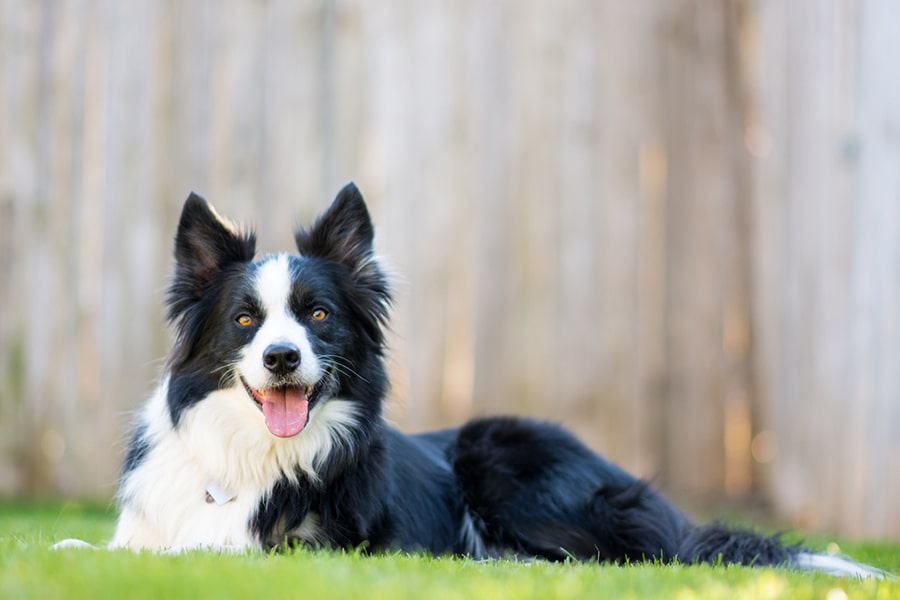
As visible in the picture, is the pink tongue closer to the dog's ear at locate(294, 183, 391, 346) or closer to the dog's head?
the dog's head

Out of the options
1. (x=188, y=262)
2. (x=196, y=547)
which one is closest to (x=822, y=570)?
(x=196, y=547)

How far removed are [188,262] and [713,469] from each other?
554cm

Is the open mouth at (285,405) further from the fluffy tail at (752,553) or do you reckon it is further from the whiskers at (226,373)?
the fluffy tail at (752,553)

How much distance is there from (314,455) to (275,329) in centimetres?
57

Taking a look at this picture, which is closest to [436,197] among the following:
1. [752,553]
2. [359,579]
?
[752,553]

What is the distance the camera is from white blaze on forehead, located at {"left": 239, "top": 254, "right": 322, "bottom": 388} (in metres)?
4.52

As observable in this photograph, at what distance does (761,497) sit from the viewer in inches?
356

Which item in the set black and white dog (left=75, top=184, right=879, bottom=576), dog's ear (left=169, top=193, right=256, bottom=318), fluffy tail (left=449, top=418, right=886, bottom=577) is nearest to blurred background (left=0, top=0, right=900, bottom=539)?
fluffy tail (left=449, top=418, right=886, bottom=577)

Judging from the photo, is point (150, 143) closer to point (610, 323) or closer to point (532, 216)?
point (532, 216)

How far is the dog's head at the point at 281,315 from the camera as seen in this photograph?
460 centimetres

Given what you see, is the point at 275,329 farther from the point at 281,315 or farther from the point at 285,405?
the point at 285,405

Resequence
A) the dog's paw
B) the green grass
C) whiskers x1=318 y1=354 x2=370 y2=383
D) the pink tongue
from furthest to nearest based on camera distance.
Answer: whiskers x1=318 y1=354 x2=370 y2=383
the pink tongue
the dog's paw
the green grass

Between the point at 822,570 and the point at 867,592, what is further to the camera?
the point at 822,570

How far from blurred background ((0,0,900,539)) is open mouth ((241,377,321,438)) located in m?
3.35
